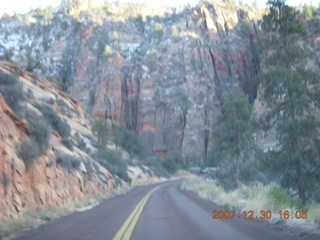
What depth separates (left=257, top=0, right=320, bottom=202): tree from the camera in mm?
15758

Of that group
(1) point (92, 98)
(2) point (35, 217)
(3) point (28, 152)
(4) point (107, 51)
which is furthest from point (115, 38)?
(2) point (35, 217)

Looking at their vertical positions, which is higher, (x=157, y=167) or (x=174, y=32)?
(x=174, y=32)

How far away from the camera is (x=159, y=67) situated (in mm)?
89375

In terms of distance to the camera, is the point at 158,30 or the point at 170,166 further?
the point at 158,30

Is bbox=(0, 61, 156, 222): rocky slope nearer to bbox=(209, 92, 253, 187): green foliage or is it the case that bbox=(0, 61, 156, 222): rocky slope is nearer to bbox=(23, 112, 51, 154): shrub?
bbox=(23, 112, 51, 154): shrub

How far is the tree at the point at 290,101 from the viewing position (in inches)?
620

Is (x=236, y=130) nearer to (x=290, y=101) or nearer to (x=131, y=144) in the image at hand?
(x=290, y=101)

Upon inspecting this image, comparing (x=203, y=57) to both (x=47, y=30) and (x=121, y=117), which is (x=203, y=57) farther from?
(x=47, y=30)

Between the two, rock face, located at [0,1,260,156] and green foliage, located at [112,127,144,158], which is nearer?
green foliage, located at [112,127,144,158]

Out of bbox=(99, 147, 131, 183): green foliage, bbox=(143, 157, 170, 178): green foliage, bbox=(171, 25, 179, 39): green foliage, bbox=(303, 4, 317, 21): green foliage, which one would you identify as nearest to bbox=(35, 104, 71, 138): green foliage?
bbox=(99, 147, 131, 183): green foliage

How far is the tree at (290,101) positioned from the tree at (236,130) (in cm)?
803

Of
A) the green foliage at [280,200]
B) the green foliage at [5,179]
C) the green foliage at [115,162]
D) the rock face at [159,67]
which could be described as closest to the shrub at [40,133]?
the green foliage at [5,179]

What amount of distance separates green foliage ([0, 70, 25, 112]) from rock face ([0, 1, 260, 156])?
6088 centimetres

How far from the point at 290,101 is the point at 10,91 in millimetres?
14629
